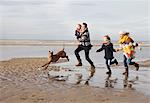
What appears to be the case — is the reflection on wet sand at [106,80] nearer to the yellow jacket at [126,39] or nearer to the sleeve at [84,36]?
the yellow jacket at [126,39]

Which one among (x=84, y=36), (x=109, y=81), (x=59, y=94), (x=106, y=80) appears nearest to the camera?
(x=59, y=94)

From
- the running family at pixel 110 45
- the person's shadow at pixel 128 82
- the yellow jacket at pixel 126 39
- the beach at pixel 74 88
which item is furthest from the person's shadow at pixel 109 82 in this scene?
the yellow jacket at pixel 126 39

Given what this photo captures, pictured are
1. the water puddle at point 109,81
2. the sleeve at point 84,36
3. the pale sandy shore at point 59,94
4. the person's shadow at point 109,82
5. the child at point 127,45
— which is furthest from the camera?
the sleeve at point 84,36

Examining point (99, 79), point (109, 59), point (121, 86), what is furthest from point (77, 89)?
point (109, 59)

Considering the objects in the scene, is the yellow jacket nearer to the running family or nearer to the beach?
the running family

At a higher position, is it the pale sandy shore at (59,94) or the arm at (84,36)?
the arm at (84,36)

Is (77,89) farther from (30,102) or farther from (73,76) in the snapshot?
(73,76)

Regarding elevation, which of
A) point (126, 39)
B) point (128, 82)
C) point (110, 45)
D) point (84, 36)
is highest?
point (84, 36)

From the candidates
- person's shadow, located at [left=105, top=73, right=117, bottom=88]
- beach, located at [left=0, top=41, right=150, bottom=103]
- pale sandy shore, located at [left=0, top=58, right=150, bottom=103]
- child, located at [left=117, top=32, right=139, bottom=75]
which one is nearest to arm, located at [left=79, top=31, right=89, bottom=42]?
child, located at [left=117, top=32, right=139, bottom=75]

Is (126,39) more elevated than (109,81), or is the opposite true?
(126,39)

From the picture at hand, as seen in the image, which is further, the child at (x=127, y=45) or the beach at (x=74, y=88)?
the child at (x=127, y=45)

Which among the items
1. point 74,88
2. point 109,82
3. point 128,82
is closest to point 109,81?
point 109,82

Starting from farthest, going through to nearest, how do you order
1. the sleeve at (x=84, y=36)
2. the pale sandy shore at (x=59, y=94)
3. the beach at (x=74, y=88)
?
1. the sleeve at (x=84, y=36)
2. the beach at (x=74, y=88)
3. the pale sandy shore at (x=59, y=94)

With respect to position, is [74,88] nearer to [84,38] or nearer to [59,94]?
[59,94]
